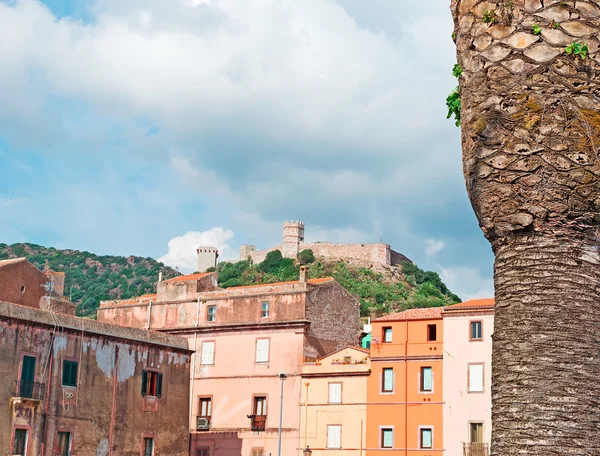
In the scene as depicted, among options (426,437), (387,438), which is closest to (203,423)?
(387,438)

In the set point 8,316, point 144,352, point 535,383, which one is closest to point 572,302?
point 535,383

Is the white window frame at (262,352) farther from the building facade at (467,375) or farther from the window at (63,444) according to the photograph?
the window at (63,444)

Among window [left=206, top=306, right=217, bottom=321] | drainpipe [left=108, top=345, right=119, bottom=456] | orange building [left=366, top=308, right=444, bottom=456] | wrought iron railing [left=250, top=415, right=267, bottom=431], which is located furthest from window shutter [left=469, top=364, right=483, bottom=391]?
drainpipe [left=108, top=345, right=119, bottom=456]

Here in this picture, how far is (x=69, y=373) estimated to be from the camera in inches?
1705

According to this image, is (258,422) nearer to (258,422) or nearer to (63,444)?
(258,422)

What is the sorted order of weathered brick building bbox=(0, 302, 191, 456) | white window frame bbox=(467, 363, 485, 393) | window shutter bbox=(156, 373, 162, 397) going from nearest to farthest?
weathered brick building bbox=(0, 302, 191, 456) → window shutter bbox=(156, 373, 162, 397) → white window frame bbox=(467, 363, 485, 393)

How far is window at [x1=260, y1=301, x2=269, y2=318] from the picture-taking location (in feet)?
192

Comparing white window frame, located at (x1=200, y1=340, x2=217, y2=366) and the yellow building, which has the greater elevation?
white window frame, located at (x1=200, y1=340, x2=217, y2=366)

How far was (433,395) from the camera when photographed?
50.9 meters

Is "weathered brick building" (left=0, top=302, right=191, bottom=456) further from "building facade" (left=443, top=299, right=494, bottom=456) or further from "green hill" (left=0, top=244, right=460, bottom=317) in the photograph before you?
"green hill" (left=0, top=244, right=460, bottom=317)

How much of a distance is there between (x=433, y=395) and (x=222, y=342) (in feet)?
49.1

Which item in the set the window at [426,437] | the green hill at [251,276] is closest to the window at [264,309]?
the window at [426,437]

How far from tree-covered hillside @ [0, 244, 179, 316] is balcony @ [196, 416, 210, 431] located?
307 ft

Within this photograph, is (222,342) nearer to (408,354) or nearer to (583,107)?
(408,354)
